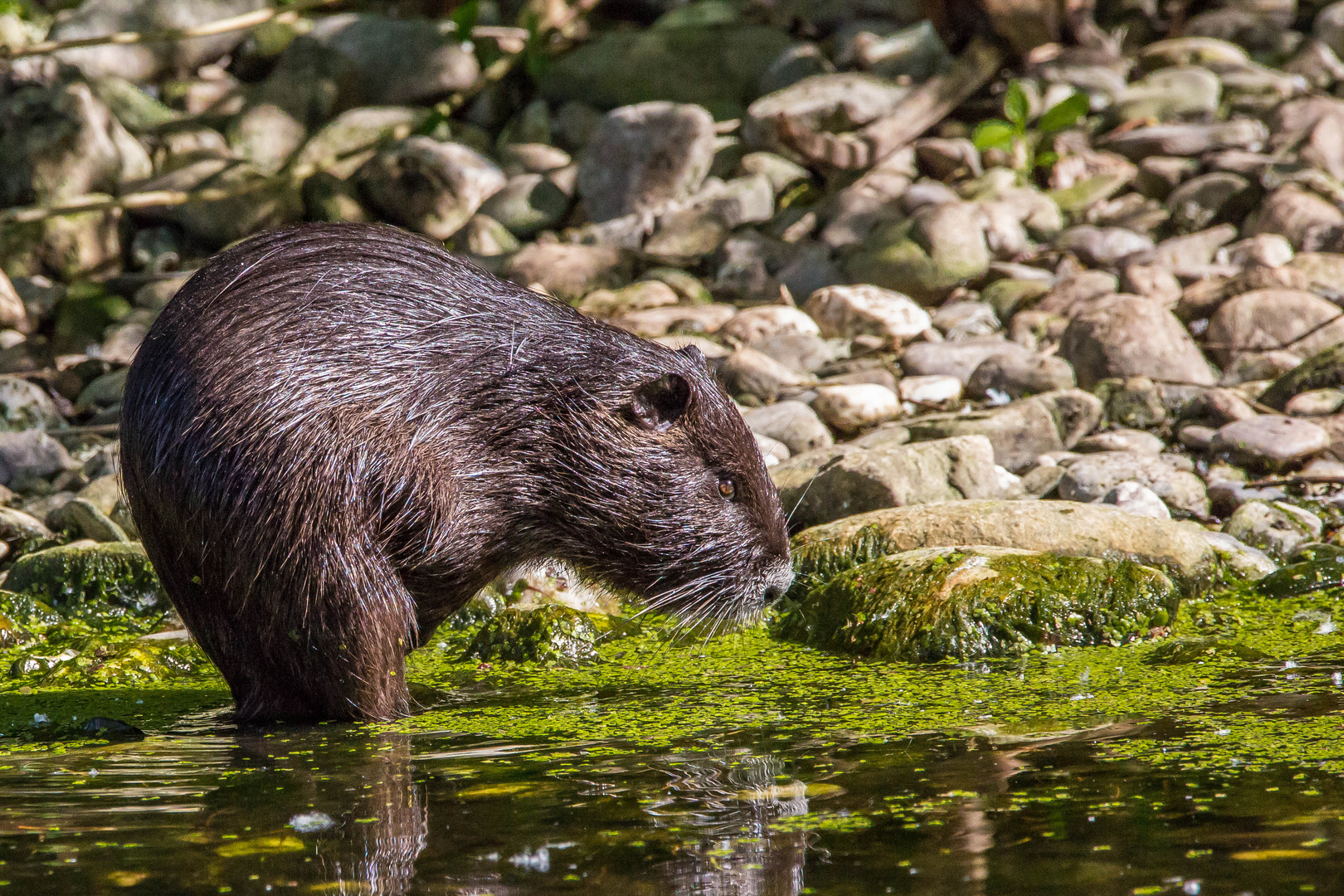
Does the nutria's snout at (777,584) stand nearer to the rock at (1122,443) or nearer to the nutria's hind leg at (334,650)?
the nutria's hind leg at (334,650)

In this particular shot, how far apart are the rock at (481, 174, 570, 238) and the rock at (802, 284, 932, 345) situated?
135 inches

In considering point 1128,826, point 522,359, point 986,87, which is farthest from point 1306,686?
point 986,87

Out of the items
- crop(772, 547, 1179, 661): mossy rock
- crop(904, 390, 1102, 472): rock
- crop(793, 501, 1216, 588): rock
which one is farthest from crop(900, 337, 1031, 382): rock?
crop(772, 547, 1179, 661): mossy rock

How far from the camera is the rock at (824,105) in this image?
1330 cm

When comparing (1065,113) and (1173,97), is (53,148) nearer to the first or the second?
(1065,113)

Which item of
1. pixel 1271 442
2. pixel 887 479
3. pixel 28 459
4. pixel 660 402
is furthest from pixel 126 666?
Answer: pixel 1271 442

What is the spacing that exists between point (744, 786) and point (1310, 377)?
6465mm

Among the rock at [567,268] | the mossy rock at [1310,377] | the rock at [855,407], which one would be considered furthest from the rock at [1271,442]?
the rock at [567,268]

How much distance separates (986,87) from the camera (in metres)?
14.4

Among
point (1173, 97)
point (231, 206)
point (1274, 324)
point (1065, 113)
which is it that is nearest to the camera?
point (1274, 324)

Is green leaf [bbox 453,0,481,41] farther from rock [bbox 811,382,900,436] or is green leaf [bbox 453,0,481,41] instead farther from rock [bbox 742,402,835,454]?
rock [bbox 742,402,835,454]

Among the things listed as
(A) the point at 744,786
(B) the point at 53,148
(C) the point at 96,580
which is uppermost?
(B) the point at 53,148

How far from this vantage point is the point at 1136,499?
24.2 ft

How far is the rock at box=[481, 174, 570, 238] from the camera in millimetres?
13508
